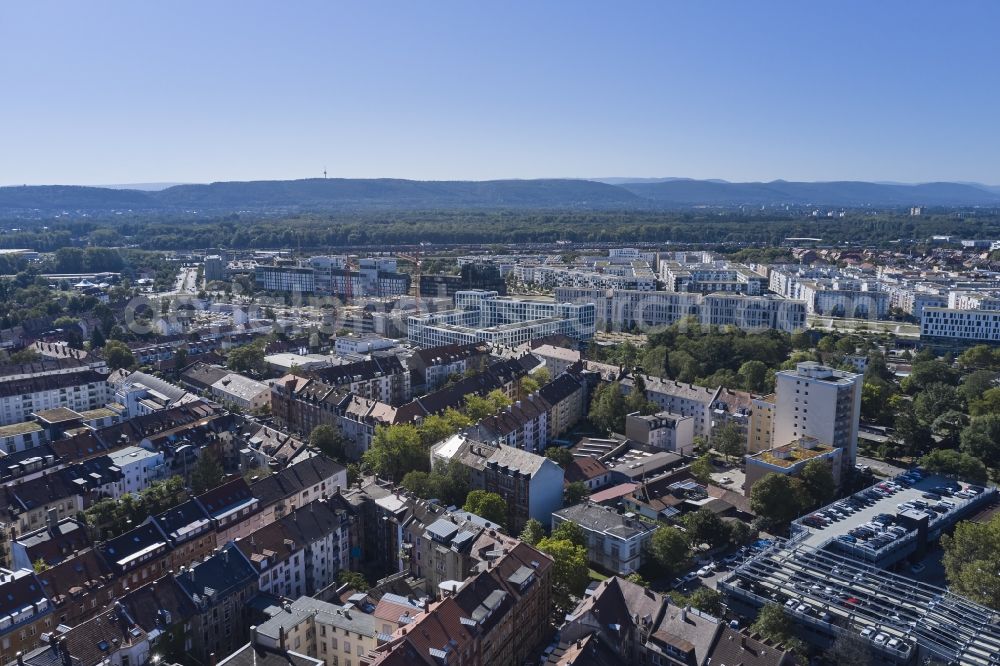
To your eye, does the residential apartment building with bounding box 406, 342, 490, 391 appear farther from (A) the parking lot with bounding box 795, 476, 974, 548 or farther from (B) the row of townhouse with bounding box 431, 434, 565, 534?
(A) the parking lot with bounding box 795, 476, 974, 548

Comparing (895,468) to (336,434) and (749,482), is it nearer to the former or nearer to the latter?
(749,482)

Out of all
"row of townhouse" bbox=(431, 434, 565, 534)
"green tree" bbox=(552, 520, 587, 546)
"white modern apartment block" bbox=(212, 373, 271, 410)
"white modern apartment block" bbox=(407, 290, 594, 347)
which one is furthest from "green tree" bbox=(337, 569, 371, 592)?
"white modern apartment block" bbox=(407, 290, 594, 347)

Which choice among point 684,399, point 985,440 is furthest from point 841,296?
point 684,399

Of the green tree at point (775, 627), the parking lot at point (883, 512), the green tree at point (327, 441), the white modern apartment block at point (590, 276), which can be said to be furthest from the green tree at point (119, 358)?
the white modern apartment block at point (590, 276)

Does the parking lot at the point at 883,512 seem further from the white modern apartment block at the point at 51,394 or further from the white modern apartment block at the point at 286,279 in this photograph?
the white modern apartment block at the point at 286,279

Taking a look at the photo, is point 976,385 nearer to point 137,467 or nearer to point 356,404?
point 356,404
